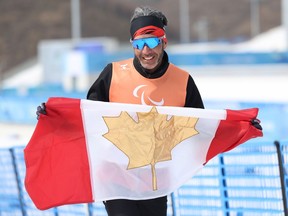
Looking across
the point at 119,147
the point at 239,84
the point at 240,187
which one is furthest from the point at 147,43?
the point at 239,84

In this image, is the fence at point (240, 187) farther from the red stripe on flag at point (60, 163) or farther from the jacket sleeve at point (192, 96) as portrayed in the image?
the red stripe on flag at point (60, 163)

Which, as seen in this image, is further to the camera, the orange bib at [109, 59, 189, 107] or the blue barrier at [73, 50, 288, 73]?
the blue barrier at [73, 50, 288, 73]

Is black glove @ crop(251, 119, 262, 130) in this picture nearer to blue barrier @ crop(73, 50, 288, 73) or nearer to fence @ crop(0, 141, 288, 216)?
fence @ crop(0, 141, 288, 216)

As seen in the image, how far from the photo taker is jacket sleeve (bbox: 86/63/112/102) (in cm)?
476

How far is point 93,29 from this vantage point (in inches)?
4363

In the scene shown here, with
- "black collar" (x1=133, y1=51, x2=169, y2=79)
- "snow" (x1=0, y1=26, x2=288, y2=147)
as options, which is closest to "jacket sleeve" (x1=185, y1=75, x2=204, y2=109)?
"black collar" (x1=133, y1=51, x2=169, y2=79)

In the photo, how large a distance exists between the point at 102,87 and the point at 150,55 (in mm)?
406

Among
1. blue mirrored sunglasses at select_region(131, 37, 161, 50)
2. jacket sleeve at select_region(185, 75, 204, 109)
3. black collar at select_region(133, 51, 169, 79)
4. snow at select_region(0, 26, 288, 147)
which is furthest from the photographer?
snow at select_region(0, 26, 288, 147)

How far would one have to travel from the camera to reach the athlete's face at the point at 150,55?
459 cm

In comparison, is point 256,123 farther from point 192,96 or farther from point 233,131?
point 192,96

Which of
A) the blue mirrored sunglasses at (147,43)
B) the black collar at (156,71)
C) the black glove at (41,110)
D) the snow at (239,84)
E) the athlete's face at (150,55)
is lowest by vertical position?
the black glove at (41,110)

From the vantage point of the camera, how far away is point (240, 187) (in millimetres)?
6496

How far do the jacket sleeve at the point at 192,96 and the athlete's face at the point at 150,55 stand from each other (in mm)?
286

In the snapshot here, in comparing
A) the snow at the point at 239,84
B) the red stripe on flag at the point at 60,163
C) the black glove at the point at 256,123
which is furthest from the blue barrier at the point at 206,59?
the red stripe on flag at the point at 60,163
